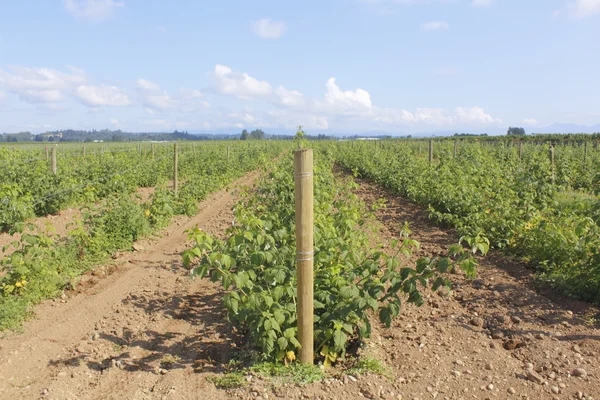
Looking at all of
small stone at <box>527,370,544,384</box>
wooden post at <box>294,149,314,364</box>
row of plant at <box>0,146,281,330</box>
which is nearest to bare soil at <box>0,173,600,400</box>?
small stone at <box>527,370,544,384</box>

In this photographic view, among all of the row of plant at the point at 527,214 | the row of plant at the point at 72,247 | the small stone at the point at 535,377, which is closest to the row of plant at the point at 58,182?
the row of plant at the point at 72,247

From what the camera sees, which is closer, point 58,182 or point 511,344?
point 511,344

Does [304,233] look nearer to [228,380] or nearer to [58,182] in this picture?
[228,380]

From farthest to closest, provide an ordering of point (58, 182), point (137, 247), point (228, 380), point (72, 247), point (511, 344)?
point (58, 182), point (137, 247), point (72, 247), point (511, 344), point (228, 380)

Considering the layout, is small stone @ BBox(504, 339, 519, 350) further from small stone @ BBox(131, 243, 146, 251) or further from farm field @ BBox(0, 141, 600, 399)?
small stone @ BBox(131, 243, 146, 251)

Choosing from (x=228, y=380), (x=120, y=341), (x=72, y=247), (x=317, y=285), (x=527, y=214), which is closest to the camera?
(x=228, y=380)

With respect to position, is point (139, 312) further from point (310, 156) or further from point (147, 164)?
point (147, 164)

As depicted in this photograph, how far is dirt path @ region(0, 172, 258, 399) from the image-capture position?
376 cm

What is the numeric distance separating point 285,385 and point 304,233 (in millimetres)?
1131

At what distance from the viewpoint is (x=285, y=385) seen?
3576mm

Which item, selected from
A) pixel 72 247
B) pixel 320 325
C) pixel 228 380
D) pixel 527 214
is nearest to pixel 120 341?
pixel 228 380

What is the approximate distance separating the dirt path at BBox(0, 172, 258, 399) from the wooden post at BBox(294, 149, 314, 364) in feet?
3.01

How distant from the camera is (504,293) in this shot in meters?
5.61

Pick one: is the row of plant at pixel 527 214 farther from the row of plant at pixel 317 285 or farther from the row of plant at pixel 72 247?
the row of plant at pixel 72 247
